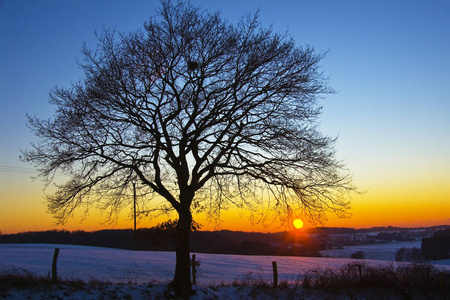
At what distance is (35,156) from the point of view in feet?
42.4

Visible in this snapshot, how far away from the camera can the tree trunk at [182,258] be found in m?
12.7

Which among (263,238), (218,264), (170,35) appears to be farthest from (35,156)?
(263,238)

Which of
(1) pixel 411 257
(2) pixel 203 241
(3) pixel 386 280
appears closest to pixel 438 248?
(2) pixel 203 241

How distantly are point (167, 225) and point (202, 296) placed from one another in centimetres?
284

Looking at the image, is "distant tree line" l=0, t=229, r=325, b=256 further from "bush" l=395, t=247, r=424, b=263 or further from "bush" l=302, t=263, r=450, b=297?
"bush" l=302, t=263, r=450, b=297

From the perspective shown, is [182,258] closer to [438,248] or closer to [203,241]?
[203,241]

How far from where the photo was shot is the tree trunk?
41.8 feet

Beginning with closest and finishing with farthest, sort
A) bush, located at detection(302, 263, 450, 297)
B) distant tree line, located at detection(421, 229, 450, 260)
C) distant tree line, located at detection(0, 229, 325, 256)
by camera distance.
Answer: bush, located at detection(302, 263, 450, 297) < distant tree line, located at detection(0, 229, 325, 256) < distant tree line, located at detection(421, 229, 450, 260)

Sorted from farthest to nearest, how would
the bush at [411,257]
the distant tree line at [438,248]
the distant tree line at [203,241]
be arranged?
the distant tree line at [438,248] < the distant tree line at [203,241] < the bush at [411,257]

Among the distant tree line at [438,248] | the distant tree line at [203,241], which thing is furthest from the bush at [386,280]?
the distant tree line at [438,248]

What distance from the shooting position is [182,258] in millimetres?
13141

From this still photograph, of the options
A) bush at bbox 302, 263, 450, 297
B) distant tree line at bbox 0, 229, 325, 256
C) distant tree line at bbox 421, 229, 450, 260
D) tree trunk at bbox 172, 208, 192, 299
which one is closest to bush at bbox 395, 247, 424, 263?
bush at bbox 302, 263, 450, 297

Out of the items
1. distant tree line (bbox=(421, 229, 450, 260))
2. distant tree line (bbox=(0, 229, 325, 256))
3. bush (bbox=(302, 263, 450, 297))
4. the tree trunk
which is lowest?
distant tree line (bbox=(421, 229, 450, 260))

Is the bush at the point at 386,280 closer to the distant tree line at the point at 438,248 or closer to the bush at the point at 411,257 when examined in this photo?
the bush at the point at 411,257
